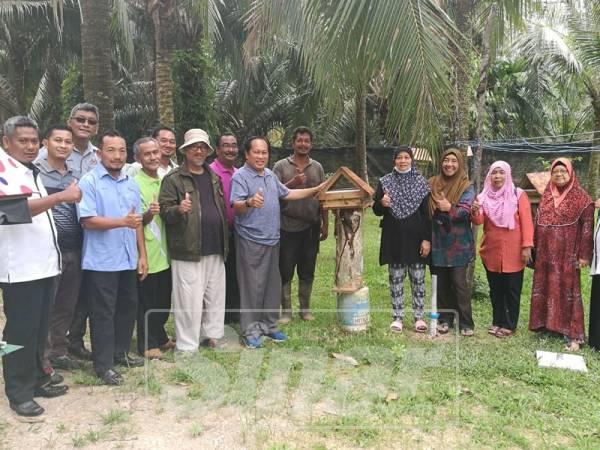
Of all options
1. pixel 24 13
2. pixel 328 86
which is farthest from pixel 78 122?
pixel 24 13

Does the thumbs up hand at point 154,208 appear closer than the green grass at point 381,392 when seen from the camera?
No

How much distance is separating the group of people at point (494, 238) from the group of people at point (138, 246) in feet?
2.55

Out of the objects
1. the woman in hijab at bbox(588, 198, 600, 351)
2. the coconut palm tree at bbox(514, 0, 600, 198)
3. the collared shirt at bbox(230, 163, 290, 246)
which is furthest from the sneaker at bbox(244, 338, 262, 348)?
the coconut palm tree at bbox(514, 0, 600, 198)

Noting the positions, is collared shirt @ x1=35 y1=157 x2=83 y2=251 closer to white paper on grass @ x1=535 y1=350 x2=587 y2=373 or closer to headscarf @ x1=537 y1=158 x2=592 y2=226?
white paper on grass @ x1=535 y1=350 x2=587 y2=373

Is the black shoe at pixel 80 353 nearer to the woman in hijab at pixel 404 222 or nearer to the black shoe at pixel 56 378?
the black shoe at pixel 56 378

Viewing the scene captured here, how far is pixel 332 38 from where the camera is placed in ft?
12.4

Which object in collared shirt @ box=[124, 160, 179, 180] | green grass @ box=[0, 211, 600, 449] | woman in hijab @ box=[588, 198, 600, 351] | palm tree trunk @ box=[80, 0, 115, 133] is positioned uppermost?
palm tree trunk @ box=[80, 0, 115, 133]

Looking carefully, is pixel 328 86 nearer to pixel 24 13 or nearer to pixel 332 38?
pixel 332 38

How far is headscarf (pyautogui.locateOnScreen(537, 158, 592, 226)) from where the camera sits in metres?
4.17

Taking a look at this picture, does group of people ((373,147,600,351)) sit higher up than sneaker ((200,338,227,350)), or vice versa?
group of people ((373,147,600,351))

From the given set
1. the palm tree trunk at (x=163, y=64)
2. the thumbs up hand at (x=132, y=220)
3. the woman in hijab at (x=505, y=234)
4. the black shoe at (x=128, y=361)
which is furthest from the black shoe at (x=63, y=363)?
the palm tree trunk at (x=163, y=64)

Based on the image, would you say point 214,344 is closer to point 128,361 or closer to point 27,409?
point 128,361

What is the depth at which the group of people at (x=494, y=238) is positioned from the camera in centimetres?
423

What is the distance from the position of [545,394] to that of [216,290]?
7.89ft
